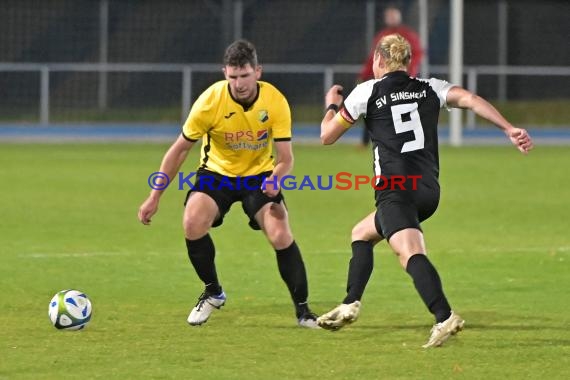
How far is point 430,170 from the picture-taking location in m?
7.72

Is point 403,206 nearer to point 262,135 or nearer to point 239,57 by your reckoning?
point 262,135

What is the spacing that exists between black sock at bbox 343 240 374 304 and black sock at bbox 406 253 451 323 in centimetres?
50

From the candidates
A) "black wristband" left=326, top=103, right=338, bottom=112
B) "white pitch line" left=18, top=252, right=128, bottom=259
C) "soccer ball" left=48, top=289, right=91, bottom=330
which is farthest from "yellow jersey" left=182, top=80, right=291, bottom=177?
"white pitch line" left=18, top=252, right=128, bottom=259

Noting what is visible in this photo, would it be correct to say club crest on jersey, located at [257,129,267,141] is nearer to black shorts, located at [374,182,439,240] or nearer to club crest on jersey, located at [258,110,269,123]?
club crest on jersey, located at [258,110,269,123]

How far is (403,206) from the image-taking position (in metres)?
7.64

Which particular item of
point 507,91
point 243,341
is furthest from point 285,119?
point 507,91

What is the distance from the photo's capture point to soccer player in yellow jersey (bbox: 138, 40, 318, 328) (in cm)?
821

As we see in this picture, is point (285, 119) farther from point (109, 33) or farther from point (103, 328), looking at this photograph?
point (109, 33)

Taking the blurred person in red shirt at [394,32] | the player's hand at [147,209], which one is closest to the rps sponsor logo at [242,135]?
the player's hand at [147,209]

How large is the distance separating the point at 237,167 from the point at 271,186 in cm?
43

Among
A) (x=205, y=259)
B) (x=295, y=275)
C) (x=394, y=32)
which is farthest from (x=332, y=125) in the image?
(x=394, y=32)

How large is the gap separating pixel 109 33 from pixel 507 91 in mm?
10516

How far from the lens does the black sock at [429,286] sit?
7.30m

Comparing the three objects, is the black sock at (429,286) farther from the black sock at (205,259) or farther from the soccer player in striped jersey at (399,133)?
the black sock at (205,259)
